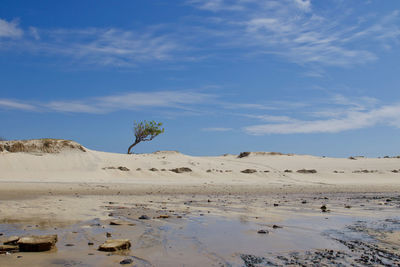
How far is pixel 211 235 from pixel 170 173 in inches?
652

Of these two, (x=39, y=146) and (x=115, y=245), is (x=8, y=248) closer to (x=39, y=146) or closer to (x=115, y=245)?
(x=115, y=245)

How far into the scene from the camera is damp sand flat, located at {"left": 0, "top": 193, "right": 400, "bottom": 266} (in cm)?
429

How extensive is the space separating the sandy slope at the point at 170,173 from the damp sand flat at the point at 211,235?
9325mm

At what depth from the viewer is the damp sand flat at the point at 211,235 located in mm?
4293

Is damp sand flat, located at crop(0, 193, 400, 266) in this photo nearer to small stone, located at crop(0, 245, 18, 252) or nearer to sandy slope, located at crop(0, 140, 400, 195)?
small stone, located at crop(0, 245, 18, 252)

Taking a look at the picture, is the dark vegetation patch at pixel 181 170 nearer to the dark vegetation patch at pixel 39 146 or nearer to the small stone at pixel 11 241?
the dark vegetation patch at pixel 39 146

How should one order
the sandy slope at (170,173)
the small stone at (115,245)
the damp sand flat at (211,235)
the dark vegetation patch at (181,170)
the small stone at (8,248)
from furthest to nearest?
the dark vegetation patch at (181,170) → the sandy slope at (170,173) → the small stone at (115,245) → the small stone at (8,248) → the damp sand flat at (211,235)

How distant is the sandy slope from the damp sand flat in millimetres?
9325

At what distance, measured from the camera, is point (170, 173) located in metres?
22.2

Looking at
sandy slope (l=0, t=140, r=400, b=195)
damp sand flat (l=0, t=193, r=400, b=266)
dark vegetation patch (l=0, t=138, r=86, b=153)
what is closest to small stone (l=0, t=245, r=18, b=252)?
damp sand flat (l=0, t=193, r=400, b=266)

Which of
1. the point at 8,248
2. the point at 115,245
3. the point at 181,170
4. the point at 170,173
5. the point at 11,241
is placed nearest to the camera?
the point at 8,248

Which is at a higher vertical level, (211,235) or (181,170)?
(181,170)

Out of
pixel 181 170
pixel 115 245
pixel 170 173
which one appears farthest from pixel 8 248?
pixel 181 170

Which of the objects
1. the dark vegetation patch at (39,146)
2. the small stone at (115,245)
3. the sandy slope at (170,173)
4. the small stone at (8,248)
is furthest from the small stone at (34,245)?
the dark vegetation patch at (39,146)
